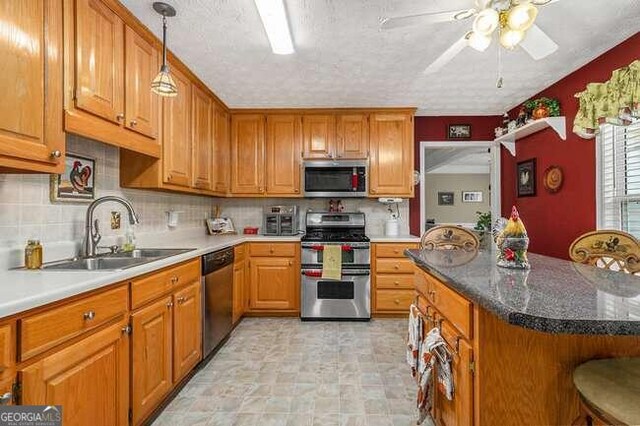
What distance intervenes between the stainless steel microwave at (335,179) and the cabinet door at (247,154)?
56cm

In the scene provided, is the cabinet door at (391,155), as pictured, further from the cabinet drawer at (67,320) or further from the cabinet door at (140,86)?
the cabinet drawer at (67,320)

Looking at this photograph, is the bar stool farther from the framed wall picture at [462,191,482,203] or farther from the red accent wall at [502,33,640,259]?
the framed wall picture at [462,191,482,203]

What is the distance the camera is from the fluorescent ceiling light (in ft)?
5.64

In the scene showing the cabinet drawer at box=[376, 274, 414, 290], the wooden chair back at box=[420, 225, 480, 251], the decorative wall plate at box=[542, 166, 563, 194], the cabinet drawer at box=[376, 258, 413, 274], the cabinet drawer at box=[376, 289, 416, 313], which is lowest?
the cabinet drawer at box=[376, 289, 416, 313]

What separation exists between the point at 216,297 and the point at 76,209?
44.7 inches

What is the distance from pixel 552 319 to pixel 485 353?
36cm

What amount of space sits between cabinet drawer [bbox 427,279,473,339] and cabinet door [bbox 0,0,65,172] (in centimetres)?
181

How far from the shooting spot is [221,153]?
11.4 feet

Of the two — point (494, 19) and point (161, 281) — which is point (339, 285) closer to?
point (161, 281)

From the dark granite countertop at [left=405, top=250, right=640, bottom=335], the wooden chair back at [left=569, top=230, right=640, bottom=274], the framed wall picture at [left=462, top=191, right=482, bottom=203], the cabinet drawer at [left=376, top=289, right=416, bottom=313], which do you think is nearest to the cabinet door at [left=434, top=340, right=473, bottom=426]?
the dark granite countertop at [left=405, top=250, right=640, bottom=335]

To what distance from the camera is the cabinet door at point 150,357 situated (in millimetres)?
1533

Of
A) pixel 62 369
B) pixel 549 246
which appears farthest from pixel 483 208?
pixel 62 369

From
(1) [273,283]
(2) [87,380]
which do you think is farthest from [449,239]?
(2) [87,380]

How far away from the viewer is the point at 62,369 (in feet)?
3.62
